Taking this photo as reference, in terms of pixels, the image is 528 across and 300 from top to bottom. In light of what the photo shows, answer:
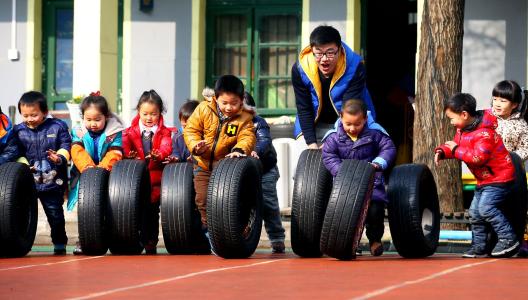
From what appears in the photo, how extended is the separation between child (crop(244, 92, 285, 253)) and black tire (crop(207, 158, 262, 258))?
2.77 feet

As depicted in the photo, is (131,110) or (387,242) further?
(131,110)

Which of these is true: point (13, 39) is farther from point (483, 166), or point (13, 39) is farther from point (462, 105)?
point (483, 166)

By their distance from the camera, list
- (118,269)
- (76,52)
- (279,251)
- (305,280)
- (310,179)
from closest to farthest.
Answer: (305,280)
(118,269)
(310,179)
(279,251)
(76,52)

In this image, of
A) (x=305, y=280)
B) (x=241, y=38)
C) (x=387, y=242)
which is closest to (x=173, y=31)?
(x=241, y=38)

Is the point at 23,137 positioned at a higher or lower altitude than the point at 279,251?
higher

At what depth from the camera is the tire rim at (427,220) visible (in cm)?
1159

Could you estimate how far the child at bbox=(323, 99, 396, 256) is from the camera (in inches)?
434

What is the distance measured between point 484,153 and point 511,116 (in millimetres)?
1320

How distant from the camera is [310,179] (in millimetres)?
11125

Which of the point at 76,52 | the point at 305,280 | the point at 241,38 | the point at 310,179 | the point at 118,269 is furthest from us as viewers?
the point at 241,38

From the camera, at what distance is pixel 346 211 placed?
34.3 ft

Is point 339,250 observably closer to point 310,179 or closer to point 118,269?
point 310,179

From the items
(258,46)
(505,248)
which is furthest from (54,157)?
(258,46)

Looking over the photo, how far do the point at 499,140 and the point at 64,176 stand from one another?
3.90 metres
